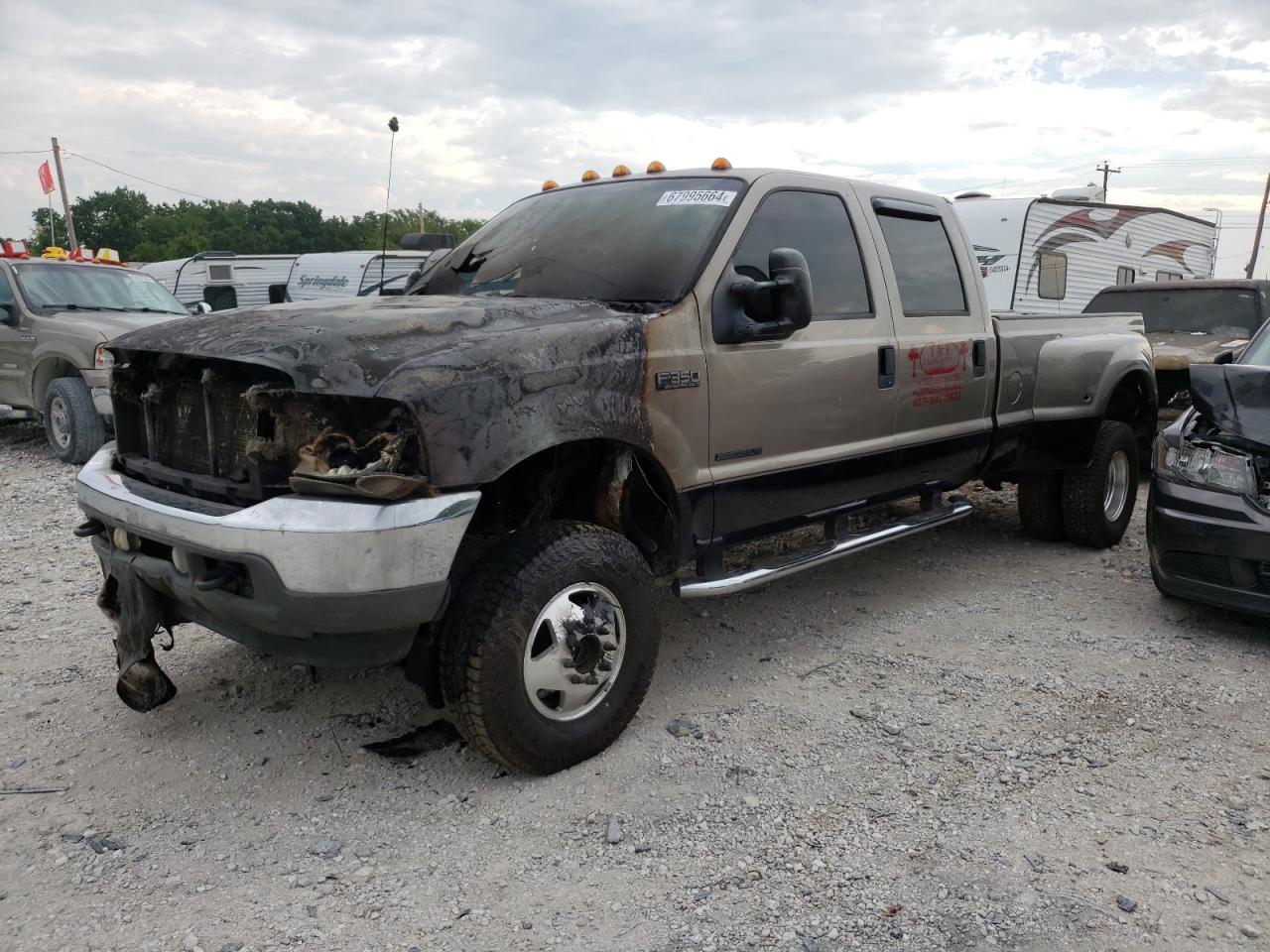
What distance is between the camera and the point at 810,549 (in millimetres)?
4145

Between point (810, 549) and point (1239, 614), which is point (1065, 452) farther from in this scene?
point (810, 549)

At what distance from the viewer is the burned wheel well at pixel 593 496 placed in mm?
3227

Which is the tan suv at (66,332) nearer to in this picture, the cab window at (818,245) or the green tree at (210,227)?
the cab window at (818,245)

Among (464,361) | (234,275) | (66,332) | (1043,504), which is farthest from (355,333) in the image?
(234,275)

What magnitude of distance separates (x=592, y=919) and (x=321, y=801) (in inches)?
41.2

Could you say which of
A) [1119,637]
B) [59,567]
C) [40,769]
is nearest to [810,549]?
[1119,637]

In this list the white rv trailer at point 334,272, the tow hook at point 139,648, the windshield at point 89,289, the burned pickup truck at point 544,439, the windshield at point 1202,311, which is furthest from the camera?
the white rv trailer at point 334,272

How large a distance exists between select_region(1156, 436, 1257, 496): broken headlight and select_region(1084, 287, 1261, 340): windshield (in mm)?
5289

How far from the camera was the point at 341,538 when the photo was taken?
257 centimetres

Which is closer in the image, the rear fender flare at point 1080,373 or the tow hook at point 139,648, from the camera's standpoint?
the tow hook at point 139,648

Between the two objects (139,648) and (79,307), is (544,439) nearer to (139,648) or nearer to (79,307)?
(139,648)

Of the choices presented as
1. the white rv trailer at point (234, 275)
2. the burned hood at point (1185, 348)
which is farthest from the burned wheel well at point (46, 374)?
the white rv trailer at point (234, 275)

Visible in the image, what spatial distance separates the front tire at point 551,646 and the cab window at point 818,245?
4.37ft

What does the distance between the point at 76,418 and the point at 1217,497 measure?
8.34m
